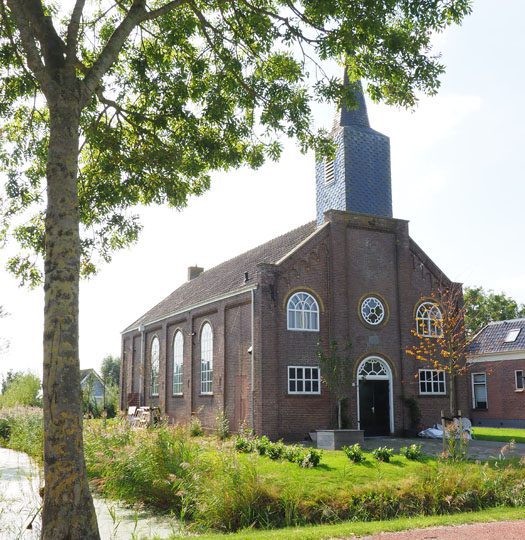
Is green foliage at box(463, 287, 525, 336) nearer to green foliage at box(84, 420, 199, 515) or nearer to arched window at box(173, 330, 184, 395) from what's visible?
arched window at box(173, 330, 184, 395)

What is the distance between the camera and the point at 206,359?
29.5m

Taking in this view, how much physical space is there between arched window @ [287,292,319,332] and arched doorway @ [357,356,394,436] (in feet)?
9.02

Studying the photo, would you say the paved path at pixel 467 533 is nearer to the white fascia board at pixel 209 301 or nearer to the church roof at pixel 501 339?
the white fascia board at pixel 209 301

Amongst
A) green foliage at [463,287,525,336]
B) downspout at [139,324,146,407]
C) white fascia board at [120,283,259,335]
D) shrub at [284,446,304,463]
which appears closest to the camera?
shrub at [284,446,304,463]

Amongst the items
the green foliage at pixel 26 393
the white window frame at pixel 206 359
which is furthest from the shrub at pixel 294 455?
the green foliage at pixel 26 393

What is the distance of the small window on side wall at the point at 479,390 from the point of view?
37.2 m

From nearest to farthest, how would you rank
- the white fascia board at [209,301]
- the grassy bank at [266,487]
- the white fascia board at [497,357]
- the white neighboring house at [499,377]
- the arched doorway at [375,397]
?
the grassy bank at [266,487] → the arched doorway at [375,397] → the white fascia board at [209,301] → the white neighboring house at [499,377] → the white fascia board at [497,357]

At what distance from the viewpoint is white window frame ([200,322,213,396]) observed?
95.0 ft

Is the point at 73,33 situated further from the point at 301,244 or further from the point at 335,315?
the point at 335,315

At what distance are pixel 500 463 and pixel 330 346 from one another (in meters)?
9.28

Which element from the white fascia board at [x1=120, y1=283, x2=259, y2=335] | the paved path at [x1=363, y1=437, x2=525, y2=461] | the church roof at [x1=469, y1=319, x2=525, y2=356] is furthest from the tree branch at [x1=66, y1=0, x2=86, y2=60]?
the church roof at [x1=469, y1=319, x2=525, y2=356]

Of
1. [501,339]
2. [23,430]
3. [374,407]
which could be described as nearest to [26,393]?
[23,430]

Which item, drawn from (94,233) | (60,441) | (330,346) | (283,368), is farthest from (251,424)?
(60,441)

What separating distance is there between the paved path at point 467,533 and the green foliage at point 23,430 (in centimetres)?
1172
